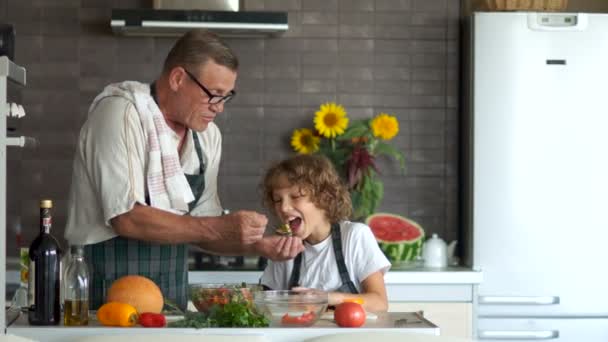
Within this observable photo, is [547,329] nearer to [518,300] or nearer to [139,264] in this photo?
[518,300]

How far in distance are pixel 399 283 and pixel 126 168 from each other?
181 centimetres

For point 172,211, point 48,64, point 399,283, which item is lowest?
point 399,283

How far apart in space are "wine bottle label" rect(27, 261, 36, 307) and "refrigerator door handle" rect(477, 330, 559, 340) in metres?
2.40

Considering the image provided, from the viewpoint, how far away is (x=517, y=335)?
176 inches

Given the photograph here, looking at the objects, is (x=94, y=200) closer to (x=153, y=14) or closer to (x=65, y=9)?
(x=153, y=14)

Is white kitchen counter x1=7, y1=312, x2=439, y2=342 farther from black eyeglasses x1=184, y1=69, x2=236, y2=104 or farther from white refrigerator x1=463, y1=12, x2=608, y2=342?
white refrigerator x1=463, y1=12, x2=608, y2=342

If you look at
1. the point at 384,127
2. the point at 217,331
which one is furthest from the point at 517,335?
the point at 217,331

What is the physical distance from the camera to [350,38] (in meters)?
4.79

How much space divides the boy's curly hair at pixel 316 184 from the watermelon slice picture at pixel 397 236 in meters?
1.37

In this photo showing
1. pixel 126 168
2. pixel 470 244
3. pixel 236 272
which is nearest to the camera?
pixel 126 168

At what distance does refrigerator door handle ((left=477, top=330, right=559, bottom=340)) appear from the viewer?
14.6 feet

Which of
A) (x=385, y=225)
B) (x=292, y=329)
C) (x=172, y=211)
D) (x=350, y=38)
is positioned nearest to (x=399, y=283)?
(x=385, y=225)

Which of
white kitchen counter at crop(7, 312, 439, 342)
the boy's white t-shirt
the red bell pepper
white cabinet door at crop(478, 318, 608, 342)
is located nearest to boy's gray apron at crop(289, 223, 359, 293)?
the boy's white t-shirt

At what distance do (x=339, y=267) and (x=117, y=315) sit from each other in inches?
34.3
